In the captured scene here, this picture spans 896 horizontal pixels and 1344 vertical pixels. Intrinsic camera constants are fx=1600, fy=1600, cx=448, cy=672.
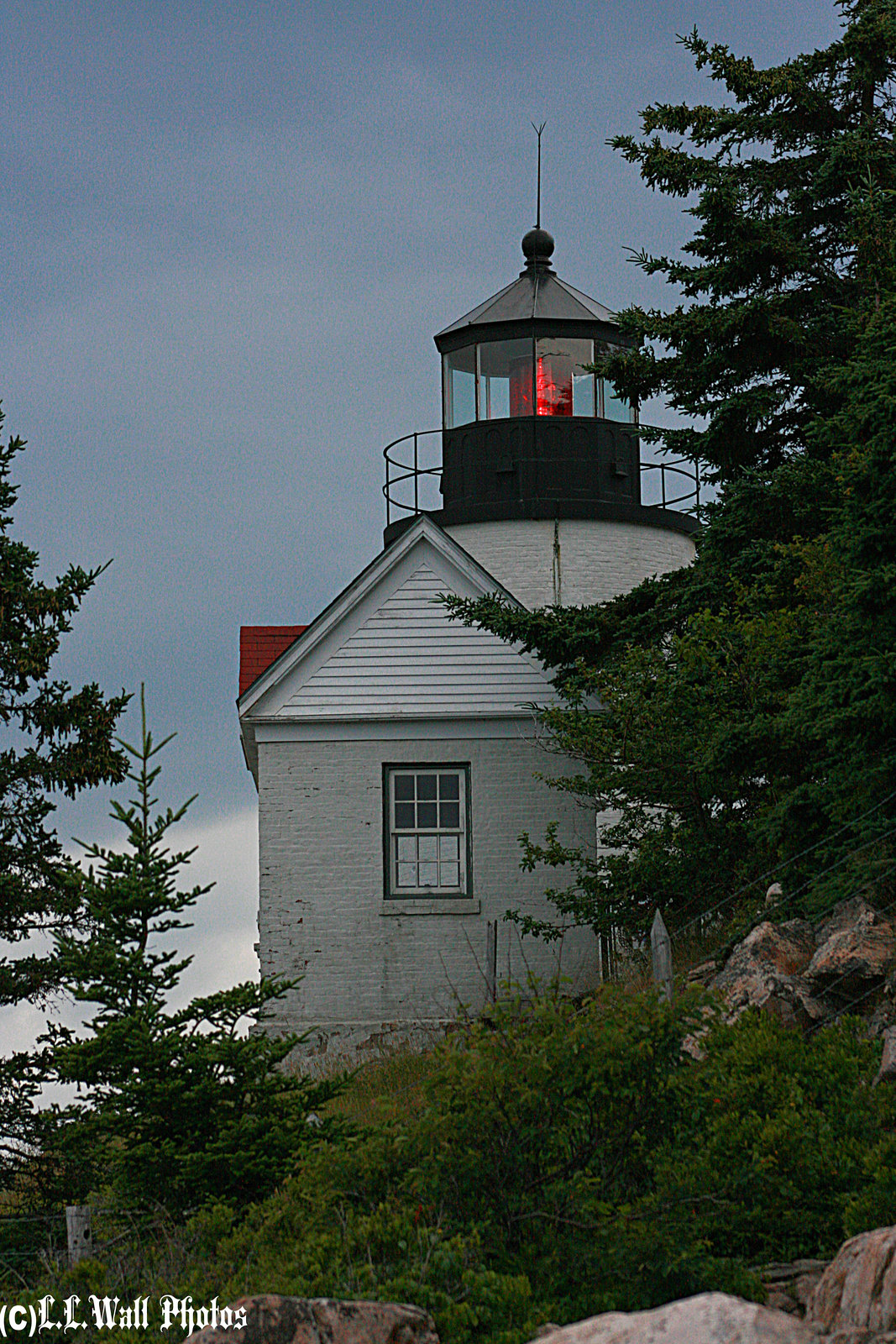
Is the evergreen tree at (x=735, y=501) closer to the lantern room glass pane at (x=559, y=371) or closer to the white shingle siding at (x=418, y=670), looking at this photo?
the white shingle siding at (x=418, y=670)

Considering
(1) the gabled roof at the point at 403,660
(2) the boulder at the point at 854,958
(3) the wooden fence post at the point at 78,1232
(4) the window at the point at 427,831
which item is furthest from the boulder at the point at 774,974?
(1) the gabled roof at the point at 403,660

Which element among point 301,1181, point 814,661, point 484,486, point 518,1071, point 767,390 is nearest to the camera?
point 518,1071

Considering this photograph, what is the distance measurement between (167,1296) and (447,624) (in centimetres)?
1207

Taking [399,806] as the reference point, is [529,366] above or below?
above

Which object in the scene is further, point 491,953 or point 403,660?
point 403,660

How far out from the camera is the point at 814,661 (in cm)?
1157

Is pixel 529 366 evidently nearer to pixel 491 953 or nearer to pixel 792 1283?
pixel 491 953

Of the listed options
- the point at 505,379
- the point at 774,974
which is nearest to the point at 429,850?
the point at 505,379

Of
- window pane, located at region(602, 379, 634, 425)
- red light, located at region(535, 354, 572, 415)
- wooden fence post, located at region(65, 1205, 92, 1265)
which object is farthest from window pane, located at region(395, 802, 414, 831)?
wooden fence post, located at region(65, 1205, 92, 1265)

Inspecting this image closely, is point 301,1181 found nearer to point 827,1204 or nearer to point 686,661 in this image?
point 827,1204

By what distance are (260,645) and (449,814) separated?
3731 mm

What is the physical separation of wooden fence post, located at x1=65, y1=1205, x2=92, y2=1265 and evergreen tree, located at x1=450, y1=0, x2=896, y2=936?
20.9 ft

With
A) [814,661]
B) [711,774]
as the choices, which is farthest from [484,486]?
[814,661]

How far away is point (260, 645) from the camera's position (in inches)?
823
